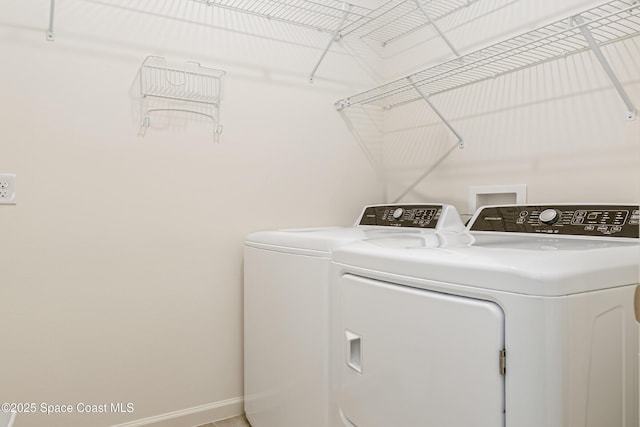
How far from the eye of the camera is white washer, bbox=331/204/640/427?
2.74 ft

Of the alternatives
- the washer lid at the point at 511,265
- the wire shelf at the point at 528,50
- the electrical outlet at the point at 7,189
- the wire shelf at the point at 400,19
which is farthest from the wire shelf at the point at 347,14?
the washer lid at the point at 511,265

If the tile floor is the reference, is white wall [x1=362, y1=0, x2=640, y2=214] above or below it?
above

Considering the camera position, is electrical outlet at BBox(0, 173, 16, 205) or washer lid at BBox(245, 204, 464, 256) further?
electrical outlet at BBox(0, 173, 16, 205)

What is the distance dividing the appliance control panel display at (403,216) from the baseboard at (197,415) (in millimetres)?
1106

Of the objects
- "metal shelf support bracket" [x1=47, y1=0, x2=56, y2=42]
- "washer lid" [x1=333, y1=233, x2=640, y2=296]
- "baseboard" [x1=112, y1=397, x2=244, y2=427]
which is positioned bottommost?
"baseboard" [x1=112, y1=397, x2=244, y2=427]

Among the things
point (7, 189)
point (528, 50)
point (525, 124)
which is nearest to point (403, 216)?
point (525, 124)

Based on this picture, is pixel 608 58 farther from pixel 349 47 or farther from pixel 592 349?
pixel 349 47

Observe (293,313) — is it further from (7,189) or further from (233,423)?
(7,189)

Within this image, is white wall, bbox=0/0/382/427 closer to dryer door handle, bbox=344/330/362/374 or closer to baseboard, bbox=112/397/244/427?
baseboard, bbox=112/397/244/427

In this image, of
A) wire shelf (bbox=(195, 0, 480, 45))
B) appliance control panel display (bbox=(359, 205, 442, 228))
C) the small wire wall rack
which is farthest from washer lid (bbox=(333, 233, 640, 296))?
wire shelf (bbox=(195, 0, 480, 45))

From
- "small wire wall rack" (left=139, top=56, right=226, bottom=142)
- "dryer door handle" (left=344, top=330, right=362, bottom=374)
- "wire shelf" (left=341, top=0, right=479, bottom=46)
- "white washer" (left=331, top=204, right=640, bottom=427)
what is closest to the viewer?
"white washer" (left=331, top=204, right=640, bottom=427)

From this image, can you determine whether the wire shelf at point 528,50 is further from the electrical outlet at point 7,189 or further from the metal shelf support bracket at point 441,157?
the electrical outlet at point 7,189

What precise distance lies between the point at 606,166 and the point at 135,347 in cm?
199

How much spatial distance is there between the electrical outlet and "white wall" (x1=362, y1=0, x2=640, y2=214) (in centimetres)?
183
